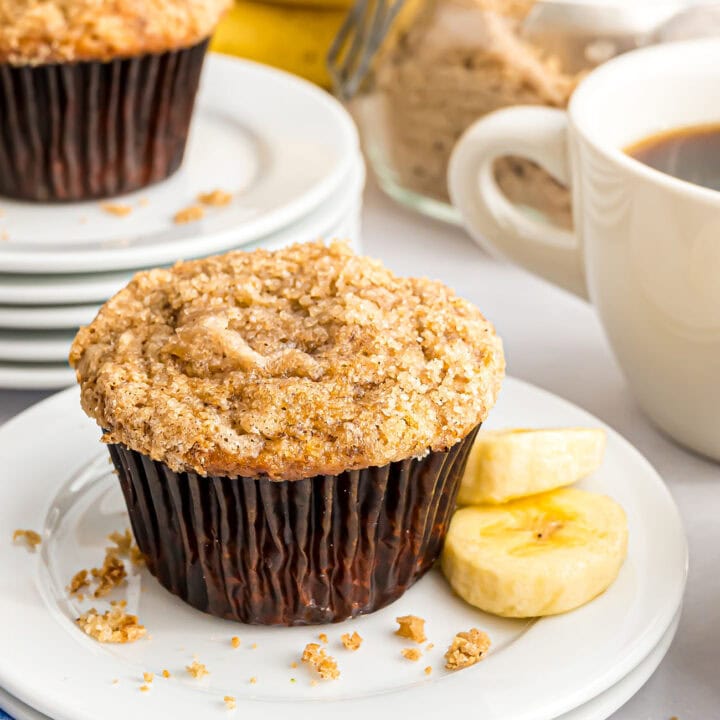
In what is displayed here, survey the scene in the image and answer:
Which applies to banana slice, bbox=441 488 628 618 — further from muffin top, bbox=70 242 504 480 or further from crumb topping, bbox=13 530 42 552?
crumb topping, bbox=13 530 42 552

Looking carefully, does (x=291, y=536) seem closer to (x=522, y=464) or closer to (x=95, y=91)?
(x=522, y=464)

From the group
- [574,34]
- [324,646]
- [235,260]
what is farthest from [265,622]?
[574,34]

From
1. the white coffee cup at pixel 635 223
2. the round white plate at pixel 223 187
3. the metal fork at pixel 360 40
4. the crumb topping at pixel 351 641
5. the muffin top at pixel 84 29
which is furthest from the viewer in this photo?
the metal fork at pixel 360 40

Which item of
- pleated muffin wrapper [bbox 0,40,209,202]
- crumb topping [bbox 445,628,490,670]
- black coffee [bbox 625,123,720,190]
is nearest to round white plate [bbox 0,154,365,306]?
pleated muffin wrapper [bbox 0,40,209,202]

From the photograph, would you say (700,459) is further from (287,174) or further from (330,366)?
(287,174)

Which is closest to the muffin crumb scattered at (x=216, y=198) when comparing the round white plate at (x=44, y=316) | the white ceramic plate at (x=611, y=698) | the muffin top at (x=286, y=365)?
the round white plate at (x=44, y=316)

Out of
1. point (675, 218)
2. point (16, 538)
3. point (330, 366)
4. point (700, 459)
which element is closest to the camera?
point (330, 366)

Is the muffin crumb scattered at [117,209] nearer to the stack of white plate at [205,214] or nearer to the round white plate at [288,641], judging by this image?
the stack of white plate at [205,214]
